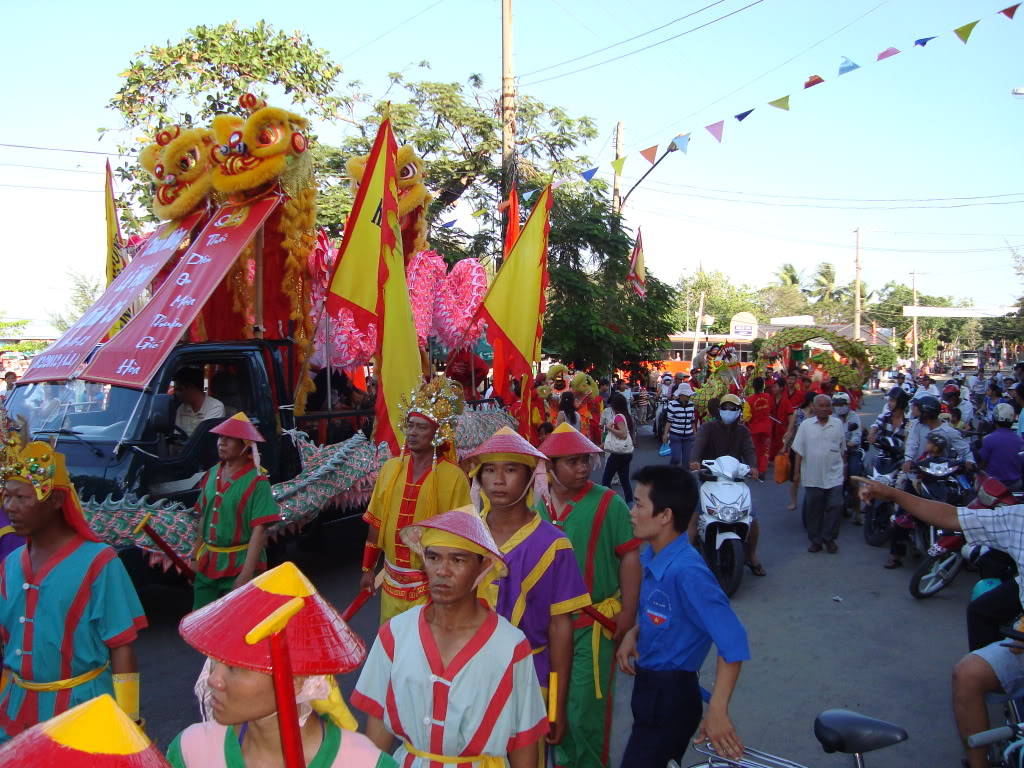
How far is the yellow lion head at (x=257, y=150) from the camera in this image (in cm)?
730

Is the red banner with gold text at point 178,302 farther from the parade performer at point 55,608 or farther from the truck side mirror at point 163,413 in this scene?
the parade performer at point 55,608

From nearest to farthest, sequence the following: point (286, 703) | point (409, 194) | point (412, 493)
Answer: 1. point (286, 703)
2. point (412, 493)
3. point (409, 194)

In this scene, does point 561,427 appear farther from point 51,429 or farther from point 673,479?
point 51,429

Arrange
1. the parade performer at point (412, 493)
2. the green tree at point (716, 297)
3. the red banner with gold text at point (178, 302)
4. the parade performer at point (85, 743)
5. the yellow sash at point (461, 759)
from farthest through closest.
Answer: the green tree at point (716, 297), the red banner with gold text at point (178, 302), the parade performer at point (412, 493), the yellow sash at point (461, 759), the parade performer at point (85, 743)

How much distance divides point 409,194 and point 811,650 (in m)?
6.43

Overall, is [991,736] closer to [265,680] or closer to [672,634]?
[672,634]

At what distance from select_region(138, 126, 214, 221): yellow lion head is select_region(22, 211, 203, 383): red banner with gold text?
16 cm

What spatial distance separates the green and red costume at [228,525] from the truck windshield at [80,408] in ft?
4.86

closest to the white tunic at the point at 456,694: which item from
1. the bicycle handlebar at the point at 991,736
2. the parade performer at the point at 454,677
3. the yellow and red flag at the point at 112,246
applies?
the parade performer at the point at 454,677

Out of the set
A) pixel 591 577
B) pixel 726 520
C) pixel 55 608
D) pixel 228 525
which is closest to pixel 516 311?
pixel 726 520

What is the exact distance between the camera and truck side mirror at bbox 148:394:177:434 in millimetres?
5895

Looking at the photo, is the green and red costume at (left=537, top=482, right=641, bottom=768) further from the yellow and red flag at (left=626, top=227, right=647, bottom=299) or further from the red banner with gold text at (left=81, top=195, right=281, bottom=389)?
the yellow and red flag at (left=626, top=227, right=647, bottom=299)

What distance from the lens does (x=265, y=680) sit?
165 cm

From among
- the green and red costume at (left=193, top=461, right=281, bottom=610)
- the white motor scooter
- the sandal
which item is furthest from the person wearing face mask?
the green and red costume at (left=193, top=461, right=281, bottom=610)
